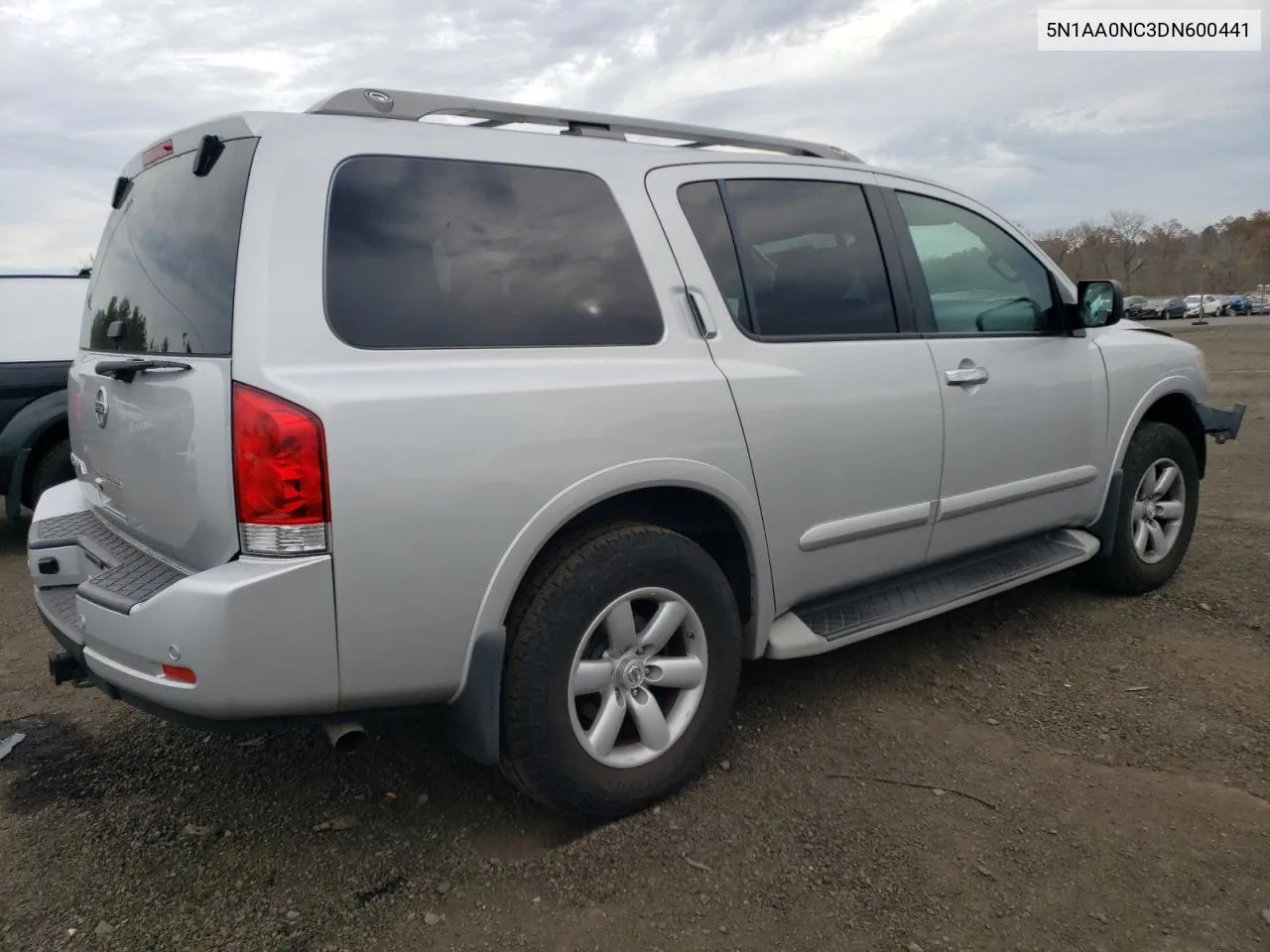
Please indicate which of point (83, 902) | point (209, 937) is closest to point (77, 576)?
point (83, 902)

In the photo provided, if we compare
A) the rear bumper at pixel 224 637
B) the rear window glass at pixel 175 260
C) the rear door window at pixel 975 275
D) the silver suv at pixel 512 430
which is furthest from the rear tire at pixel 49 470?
the rear door window at pixel 975 275

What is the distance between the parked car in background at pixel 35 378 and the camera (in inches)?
227

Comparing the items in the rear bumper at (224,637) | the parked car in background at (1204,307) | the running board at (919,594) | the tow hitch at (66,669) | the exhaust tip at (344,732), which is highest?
the rear bumper at (224,637)

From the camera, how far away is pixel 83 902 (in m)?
2.39

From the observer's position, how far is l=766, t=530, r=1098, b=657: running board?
309 centimetres

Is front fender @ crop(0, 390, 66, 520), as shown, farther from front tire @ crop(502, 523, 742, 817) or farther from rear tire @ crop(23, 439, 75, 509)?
front tire @ crop(502, 523, 742, 817)

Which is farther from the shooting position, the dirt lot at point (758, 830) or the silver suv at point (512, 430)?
the dirt lot at point (758, 830)

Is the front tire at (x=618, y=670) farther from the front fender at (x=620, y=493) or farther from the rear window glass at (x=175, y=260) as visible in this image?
the rear window glass at (x=175, y=260)

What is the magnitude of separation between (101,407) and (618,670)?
5.19 ft

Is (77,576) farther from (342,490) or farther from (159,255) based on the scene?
(342,490)

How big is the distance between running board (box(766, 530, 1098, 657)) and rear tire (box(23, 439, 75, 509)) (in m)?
4.67

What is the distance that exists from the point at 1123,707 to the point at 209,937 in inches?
113

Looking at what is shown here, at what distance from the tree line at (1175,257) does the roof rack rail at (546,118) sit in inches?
2893

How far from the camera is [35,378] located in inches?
239
